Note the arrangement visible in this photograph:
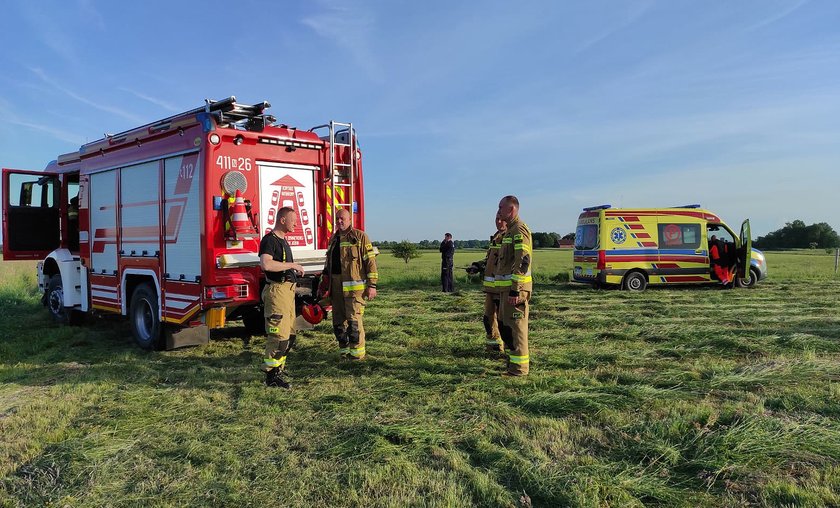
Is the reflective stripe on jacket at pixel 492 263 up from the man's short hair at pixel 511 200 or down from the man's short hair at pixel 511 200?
down

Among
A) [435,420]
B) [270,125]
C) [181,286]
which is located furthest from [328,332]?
[435,420]

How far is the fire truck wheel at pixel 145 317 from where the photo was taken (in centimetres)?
726

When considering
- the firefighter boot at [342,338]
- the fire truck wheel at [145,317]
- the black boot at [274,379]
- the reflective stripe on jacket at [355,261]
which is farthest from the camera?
the fire truck wheel at [145,317]

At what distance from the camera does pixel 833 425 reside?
12.9 feet

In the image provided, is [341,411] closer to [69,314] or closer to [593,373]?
[593,373]

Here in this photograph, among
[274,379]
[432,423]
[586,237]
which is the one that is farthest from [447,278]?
[432,423]

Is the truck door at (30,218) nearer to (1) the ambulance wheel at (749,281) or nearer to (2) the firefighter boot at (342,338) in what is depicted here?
(2) the firefighter boot at (342,338)

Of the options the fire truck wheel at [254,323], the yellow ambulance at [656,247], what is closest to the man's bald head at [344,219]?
the fire truck wheel at [254,323]

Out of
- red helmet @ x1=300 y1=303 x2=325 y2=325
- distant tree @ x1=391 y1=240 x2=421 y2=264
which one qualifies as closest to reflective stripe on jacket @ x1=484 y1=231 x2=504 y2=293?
red helmet @ x1=300 y1=303 x2=325 y2=325

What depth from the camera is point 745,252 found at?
1535cm

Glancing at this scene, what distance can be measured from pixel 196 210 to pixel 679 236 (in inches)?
538

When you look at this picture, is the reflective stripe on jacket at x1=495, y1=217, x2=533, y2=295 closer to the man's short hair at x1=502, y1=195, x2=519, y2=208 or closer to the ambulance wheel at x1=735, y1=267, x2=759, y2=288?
the man's short hair at x1=502, y1=195, x2=519, y2=208

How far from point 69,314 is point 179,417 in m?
6.40

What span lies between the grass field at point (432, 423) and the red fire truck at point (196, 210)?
777 mm
